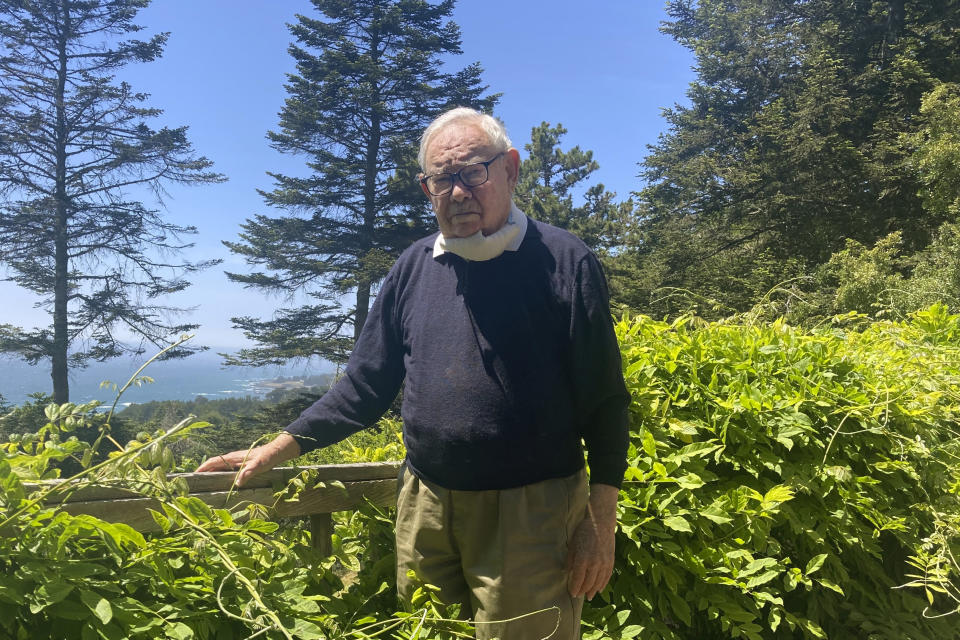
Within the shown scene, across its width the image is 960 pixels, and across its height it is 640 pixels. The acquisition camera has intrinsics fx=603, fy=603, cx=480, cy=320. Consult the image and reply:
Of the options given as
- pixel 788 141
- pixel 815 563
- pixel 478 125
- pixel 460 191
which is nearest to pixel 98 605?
pixel 460 191

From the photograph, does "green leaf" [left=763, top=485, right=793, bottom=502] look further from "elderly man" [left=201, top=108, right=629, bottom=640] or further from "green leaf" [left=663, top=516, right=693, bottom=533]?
"elderly man" [left=201, top=108, right=629, bottom=640]

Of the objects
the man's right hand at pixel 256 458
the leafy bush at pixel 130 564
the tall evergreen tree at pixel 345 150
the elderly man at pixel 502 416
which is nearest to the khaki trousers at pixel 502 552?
the elderly man at pixel 502 416

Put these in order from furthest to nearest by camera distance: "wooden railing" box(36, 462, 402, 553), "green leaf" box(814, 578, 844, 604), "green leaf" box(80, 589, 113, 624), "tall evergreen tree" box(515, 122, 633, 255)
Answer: "tall evergreen tree" box(515, 122, 633, 255) → "green leaf" box(814, 578, 844, 604) → "wooden railing" box(36, 462, 402, 553) → "green leaf" box(80, 589, 113, 624)

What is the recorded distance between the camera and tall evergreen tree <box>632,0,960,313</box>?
1803 cm

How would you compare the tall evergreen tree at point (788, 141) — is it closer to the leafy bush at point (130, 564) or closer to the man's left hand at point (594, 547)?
the man's left hand at point (594, 547)

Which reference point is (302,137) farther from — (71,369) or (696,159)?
(696,159)

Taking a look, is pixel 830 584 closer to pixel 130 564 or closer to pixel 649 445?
pixel 649 445

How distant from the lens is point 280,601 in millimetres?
1007

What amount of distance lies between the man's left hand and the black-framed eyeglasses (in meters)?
0.78

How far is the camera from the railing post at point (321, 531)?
5.44ft

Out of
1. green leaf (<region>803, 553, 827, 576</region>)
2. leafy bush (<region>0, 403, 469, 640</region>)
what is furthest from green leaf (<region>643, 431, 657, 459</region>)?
leafy bush (<region>0, 403, 469, 640</region>)

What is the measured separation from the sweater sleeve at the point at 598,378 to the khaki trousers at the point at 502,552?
0.09 metres

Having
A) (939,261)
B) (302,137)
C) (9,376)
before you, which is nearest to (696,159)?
(939,261)

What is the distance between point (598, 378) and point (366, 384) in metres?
0.63
